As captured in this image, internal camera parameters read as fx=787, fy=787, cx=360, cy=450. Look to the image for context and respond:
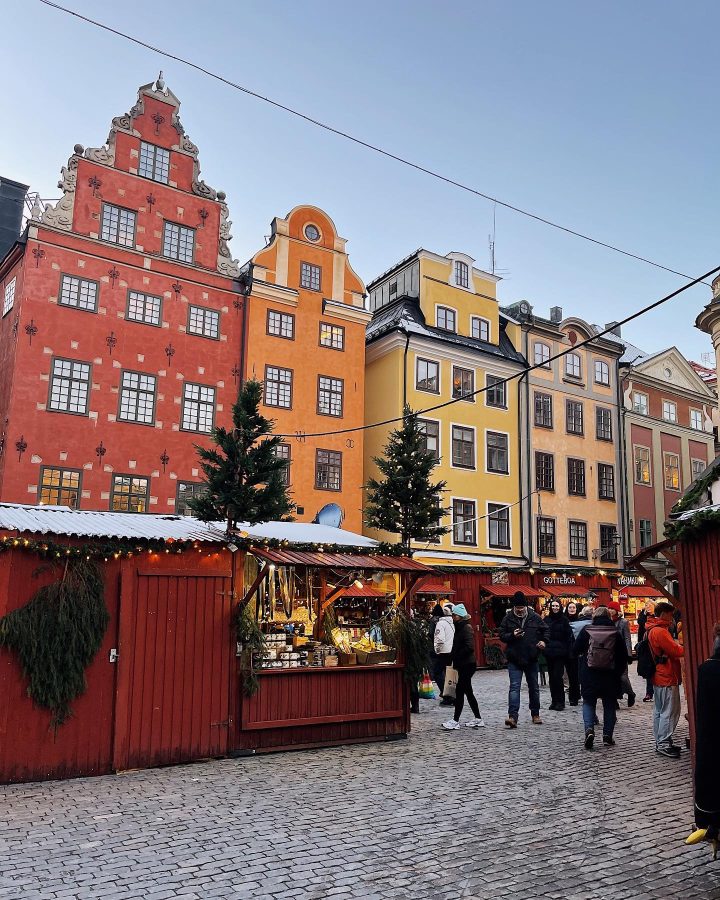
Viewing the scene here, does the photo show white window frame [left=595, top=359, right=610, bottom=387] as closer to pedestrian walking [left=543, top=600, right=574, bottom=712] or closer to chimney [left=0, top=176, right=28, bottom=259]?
pedestrian walking [left=543, top=600, right=574, bottom=712]

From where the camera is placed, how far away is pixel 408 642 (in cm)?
1261

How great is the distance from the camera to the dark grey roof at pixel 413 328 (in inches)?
1203

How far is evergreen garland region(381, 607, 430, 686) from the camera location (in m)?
12.6

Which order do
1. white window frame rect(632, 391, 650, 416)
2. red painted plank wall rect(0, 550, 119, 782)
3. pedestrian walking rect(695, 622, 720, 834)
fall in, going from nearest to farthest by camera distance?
pedestrian walking rect(695, 622, 720, 834)
red painted plank wall rect(0, 550, 119, 782)
white window frame rect(632, 391, 650, 416)

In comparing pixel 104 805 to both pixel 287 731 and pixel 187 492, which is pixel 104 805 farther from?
pixel 187 492

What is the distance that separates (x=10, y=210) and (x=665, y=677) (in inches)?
1075

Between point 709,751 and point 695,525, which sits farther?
point 695,525

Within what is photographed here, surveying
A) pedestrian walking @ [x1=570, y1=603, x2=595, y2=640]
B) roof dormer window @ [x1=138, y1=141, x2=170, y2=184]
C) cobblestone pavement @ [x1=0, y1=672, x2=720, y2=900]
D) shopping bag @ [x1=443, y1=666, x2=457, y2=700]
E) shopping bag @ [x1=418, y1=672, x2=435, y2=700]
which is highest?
roof dormer window @ [x1=138, y1=141, x2=170, y2=184]

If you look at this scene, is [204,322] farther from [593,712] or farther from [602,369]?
[602,369]

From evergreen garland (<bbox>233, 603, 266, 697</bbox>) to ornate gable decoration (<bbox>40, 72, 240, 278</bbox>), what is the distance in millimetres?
16223

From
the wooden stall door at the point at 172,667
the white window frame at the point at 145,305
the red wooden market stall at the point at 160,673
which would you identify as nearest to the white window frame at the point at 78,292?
the white window frame at the point at 145,305

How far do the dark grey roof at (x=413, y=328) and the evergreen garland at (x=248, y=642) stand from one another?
66.2ft

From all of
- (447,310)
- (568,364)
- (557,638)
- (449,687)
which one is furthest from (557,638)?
(568,364)

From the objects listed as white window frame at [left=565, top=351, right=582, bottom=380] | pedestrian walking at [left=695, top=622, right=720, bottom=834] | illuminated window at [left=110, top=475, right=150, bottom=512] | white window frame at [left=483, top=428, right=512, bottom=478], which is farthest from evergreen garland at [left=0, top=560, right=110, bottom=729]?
white window frame at [left=565, top=351, right=582, bottom=380]
